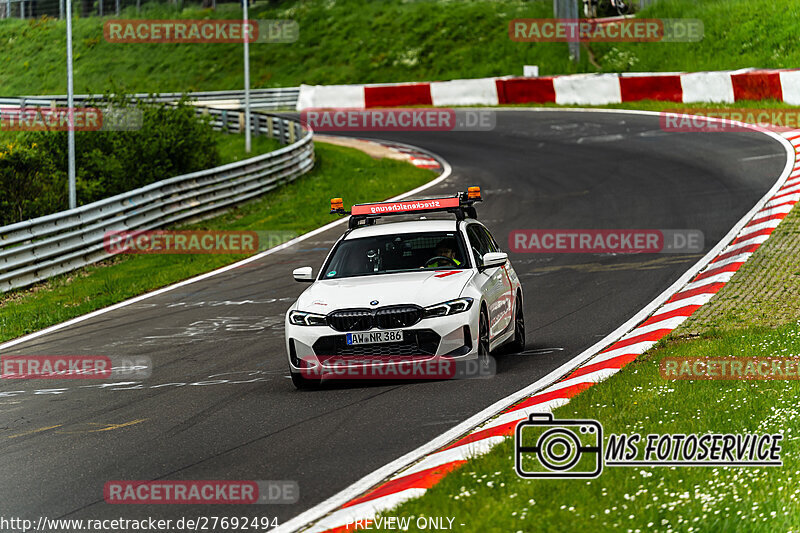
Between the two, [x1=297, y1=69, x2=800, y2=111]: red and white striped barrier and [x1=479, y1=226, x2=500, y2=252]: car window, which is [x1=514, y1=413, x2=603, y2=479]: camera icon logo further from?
[x1=297, y1=69, x2=800, y2=111]: red and white striped barrier

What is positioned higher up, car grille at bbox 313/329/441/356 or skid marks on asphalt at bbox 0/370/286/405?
car grille at bbox 313/329/441/356

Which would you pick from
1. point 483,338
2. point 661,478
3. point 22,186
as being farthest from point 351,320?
point 22,186

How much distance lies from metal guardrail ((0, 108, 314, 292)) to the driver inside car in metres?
10.3

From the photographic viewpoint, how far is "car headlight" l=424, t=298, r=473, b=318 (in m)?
10.1

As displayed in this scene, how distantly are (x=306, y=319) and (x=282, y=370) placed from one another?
1322 millimetres

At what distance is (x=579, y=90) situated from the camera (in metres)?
37.8

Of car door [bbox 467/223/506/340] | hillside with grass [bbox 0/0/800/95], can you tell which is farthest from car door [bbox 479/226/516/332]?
hillside with grass [bbox 0/0/800/95]

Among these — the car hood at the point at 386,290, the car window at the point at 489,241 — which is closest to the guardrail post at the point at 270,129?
the car window at the point at 489,241

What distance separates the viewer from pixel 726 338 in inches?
422

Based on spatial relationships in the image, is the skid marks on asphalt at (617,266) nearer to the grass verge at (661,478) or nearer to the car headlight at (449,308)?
the grass verge at (661,478)

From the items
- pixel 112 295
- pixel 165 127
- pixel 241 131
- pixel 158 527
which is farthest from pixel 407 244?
pixel 241 131

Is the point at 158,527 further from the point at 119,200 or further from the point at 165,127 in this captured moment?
the point at 165,127

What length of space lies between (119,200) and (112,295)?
4779 millimetres

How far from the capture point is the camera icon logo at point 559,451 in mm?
6562
